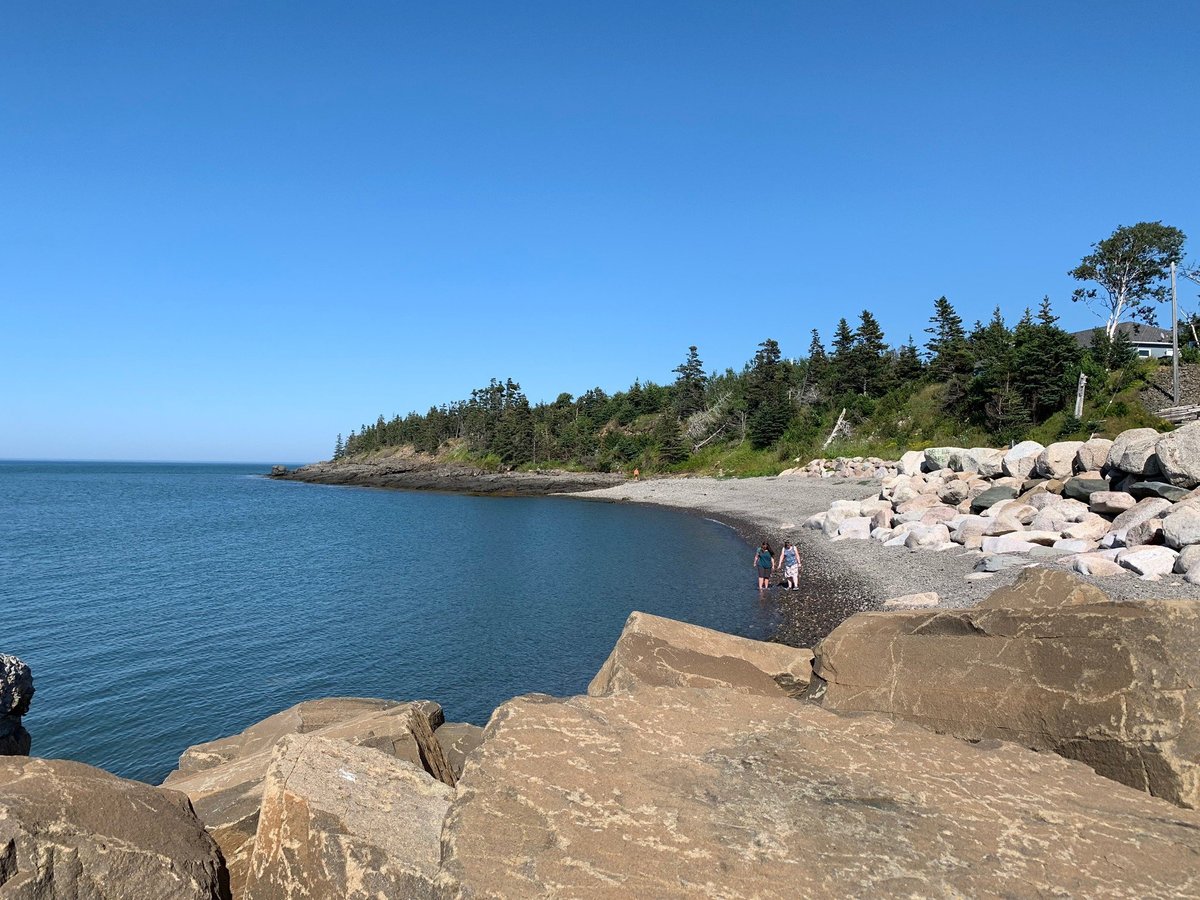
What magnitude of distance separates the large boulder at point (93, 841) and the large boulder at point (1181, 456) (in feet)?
89.4

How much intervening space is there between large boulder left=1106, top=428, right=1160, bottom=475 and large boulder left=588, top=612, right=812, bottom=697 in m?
19.7

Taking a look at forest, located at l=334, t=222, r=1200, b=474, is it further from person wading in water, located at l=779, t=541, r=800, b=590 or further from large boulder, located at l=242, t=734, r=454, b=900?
large boulder, located at l=242, t=734, r=454, b=900

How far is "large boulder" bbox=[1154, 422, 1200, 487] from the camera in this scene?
21.2 metres

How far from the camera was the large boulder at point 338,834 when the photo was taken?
458 centimetres

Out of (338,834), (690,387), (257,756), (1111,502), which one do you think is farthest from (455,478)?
(338,834)

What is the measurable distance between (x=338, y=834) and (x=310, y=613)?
24141 millimetres

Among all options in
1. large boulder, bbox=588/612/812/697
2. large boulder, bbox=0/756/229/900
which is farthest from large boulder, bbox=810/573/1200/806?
large boulder, bbox=0/756/229/900

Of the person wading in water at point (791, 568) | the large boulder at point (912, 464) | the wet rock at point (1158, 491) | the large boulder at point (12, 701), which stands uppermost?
the large boulder at point (912, 464)

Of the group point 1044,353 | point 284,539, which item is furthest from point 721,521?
point 284,539

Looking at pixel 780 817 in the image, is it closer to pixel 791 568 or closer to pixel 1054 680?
pixel 1054 680

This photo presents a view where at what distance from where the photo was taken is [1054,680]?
6738mm

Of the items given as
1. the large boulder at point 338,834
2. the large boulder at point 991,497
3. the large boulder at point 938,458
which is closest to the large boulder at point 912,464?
the large boulder at point 938,458

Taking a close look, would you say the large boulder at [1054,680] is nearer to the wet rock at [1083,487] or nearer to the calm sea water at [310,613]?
the calm sea water at [310,613]

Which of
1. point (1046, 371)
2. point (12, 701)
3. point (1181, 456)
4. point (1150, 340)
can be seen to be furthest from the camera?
point (1150, 340)
